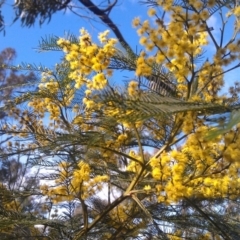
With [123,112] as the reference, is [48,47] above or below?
above

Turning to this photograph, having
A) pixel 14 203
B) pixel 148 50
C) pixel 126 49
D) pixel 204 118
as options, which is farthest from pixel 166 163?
pixel 14 203

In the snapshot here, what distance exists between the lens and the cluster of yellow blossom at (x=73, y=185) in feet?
7.92

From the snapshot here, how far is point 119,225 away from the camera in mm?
2760

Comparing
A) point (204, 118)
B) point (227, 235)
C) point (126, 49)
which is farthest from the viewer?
point (126, 49)

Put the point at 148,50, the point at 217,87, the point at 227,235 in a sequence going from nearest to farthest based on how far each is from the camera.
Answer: the point at 148,50, the point at 227,235, the point at 217,87

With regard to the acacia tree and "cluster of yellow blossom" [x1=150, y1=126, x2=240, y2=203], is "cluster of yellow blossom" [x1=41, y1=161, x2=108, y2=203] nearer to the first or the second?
the acacia tree

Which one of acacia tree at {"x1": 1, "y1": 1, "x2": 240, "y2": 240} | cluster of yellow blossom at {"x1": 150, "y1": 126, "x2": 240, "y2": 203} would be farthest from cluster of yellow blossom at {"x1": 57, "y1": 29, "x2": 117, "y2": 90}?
cluster of yellow blossom at {"x1": 150, "y1": 126, "x2": 240, "y2": 203}

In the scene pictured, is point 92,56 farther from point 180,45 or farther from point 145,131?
point 145,131

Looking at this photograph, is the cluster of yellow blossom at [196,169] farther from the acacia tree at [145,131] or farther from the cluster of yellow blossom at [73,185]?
the cluster of yellow blossom at [73,185]

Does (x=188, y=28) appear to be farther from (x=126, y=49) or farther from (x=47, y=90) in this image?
(x=47, y=90)

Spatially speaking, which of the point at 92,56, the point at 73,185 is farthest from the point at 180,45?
the point at 73,185

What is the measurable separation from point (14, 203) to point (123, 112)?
1713mm

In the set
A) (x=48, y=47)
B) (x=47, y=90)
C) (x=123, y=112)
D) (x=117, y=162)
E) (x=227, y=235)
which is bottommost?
(x=227, y=235)

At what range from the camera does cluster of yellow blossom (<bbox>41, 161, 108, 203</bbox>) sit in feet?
7.92
